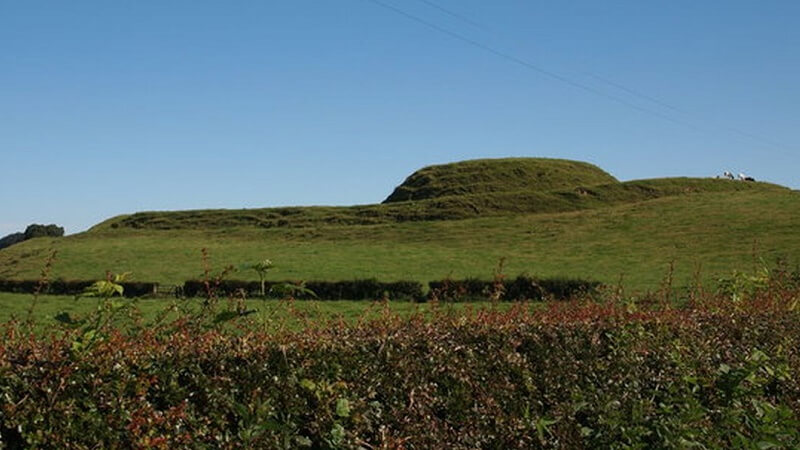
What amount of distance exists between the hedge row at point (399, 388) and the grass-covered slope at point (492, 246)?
2397cm

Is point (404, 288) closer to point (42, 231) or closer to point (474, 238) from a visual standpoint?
point (474, 238)

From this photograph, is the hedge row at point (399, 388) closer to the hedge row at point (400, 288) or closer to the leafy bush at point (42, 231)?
the hedge row at point (400, 288)

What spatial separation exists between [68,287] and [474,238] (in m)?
26.5

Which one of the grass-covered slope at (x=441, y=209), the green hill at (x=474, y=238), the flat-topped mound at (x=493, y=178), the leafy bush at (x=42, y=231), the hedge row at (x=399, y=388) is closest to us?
the hedge row at (x=399, y=388)

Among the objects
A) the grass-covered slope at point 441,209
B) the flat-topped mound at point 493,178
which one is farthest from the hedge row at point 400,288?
the flat-topped mound at point 493,178

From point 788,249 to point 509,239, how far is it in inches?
609

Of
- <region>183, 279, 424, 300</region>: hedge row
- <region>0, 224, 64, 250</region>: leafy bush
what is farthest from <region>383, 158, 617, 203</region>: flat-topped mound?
<region>183, 279, 424, 300</region>: hedge row

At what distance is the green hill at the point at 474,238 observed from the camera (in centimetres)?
3934

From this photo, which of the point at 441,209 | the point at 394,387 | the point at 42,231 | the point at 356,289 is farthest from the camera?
the point at 42,231

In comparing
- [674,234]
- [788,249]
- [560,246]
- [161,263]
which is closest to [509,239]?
[560,246]

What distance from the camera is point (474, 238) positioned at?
51.8m

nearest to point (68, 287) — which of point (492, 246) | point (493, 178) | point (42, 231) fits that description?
point (492, 246)

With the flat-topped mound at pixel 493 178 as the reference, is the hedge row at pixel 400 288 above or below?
below

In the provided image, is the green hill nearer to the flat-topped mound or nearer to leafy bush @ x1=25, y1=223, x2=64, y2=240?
leafy bush @ x1=25, y1=223, x2=64, y2=240
